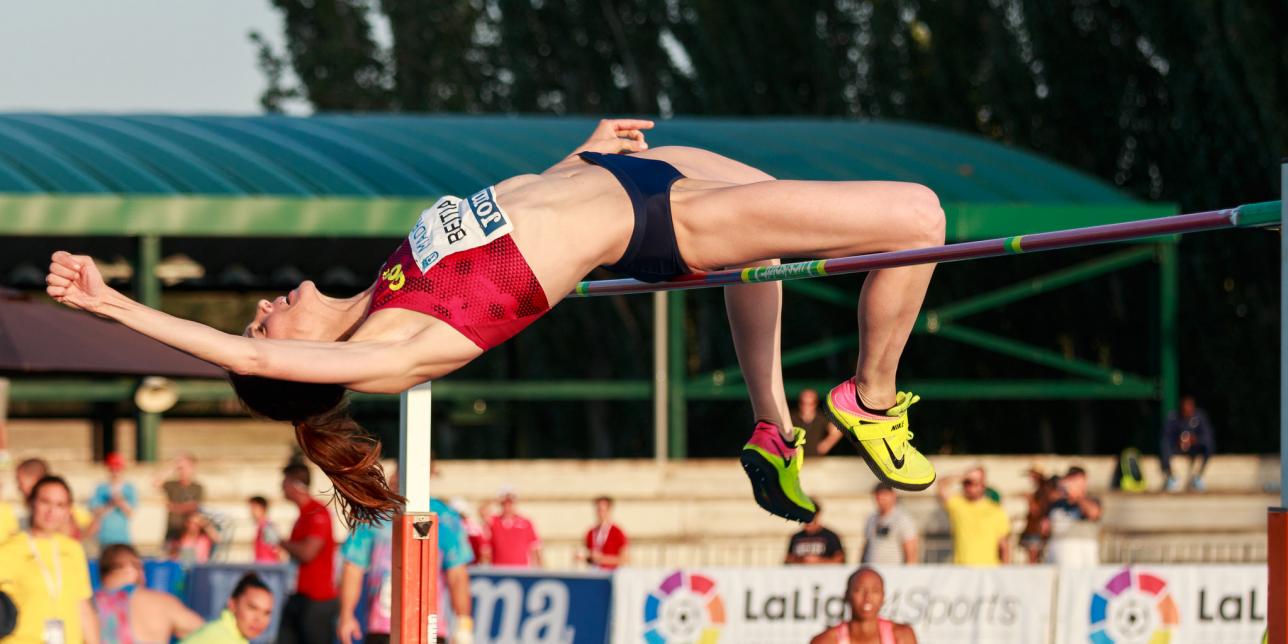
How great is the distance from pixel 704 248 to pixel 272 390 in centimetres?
118

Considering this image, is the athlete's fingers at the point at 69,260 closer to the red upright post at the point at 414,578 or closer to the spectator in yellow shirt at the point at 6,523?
the red upright post at the point at 414,578

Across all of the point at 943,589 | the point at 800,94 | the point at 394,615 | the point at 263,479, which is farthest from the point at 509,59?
the point at 394,615

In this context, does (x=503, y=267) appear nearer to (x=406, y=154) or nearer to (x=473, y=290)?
(x=473, y=290)

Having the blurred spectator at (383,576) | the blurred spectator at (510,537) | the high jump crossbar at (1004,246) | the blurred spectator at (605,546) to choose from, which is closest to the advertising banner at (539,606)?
the blurred spectator at (383,576)

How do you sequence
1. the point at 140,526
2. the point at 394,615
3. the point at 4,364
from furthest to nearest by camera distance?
1. the point at 140,526
2. the point at 4,364
3. the point at 394,615

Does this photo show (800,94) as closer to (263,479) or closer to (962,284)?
(962,284)

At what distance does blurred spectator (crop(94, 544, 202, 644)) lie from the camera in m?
9.61

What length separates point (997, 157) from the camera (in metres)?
24.6

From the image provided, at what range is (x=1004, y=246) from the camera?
16.8 ft

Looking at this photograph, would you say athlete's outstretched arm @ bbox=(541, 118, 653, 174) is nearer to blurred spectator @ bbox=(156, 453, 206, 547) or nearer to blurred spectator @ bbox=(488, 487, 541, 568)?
blurred spectator @ bbox=(488, 487, 541, 568)

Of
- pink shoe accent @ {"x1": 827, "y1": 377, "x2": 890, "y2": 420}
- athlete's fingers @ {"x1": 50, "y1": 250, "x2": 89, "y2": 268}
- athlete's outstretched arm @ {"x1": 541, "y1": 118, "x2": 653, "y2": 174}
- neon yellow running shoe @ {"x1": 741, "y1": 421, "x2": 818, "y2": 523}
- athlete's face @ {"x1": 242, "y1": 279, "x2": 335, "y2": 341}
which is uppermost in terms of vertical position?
athlete's outstretched arm @ {"x1": 541, "y1": 118, "x2": 653, "y2": 174}

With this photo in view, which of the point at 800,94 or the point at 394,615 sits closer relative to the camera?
the point at 394,615

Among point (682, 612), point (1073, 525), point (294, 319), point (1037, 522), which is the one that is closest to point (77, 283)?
point (294, 319)

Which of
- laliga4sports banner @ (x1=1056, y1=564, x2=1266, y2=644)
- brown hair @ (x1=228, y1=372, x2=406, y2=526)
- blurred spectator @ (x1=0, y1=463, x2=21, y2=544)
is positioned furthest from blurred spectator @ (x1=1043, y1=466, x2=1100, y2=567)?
brown hair @ (x1=228, y1=372, x2=406, y2=526)
